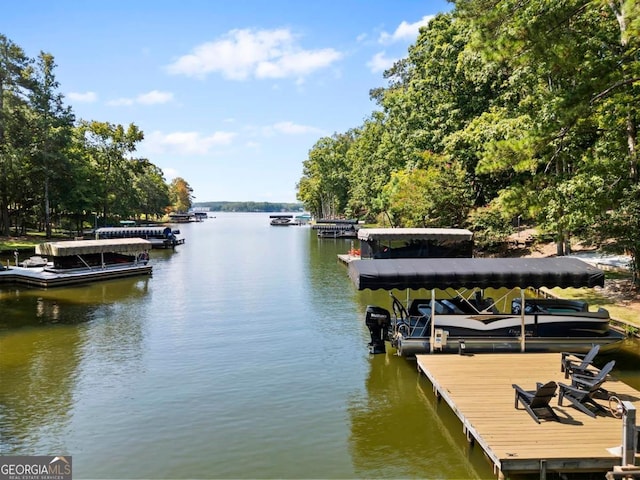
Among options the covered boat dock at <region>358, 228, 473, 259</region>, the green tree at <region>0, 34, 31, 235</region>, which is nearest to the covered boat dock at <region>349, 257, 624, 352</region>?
the covered boat dock at <region>358, 228, 473, 259</region>

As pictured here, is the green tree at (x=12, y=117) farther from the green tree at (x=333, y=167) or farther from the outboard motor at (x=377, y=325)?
the green tree at (x=333, y=167)

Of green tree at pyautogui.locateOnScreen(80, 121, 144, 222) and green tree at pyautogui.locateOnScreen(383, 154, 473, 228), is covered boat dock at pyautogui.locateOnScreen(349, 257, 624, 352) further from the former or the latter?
green tree at pyautogui.locateOnScreen(80, 121, 144, 222)

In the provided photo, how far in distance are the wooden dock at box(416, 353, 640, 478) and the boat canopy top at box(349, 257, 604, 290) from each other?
7.61 ft

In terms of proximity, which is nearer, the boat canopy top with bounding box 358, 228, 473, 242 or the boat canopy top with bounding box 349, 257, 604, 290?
the boat canopy top with bounding box 349, 257, 604, 290

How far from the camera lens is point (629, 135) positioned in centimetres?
2209

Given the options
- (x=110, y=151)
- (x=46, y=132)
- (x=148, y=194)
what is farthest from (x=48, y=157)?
(x=148, y=194)

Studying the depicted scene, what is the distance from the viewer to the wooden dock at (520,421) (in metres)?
8.81

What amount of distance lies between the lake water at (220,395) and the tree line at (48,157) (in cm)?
3432

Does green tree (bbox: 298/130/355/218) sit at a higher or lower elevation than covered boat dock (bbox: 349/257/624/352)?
higher

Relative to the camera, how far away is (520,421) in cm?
1031

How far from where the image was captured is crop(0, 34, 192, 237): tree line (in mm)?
54156

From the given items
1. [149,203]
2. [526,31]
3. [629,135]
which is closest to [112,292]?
[526,31]

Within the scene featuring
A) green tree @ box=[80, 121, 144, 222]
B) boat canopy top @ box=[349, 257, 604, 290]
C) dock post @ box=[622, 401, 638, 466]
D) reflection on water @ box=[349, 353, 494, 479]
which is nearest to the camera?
dock post @ box=[622, 401, 638, 466]

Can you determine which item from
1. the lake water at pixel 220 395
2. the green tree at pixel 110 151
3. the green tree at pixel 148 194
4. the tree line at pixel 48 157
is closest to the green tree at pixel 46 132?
the tree line at pixel 48 157
